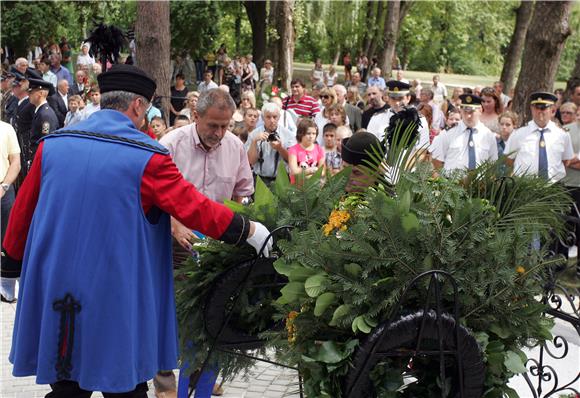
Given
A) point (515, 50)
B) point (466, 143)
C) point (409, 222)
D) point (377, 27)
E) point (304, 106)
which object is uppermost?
point (409, 222)

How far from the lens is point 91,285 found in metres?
3.81

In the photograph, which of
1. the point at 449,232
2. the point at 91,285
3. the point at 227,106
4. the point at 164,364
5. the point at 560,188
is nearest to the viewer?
the point at 449,232

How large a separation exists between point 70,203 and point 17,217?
419mm

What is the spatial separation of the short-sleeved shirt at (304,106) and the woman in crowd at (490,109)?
2.69 metres

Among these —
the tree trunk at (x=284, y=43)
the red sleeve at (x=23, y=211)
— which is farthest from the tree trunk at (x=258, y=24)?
the red sleeve at (x=23, y=211)

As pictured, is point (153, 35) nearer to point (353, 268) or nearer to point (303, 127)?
point (303, 127)

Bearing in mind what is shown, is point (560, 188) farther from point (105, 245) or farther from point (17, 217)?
point (17, 217)

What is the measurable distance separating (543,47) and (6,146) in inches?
329

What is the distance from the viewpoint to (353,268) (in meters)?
3.47

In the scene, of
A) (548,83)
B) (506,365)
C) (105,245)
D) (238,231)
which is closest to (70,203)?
(105,245)

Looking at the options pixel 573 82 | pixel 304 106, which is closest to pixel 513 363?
pixel 304 106

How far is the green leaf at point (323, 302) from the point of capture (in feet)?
11.3

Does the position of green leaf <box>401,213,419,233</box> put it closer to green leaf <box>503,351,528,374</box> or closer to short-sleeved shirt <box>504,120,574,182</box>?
green leaf <box>503,351,528,374</box>

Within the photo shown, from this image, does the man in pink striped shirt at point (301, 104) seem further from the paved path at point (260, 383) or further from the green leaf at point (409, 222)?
the green leaf at point (409, 222)
